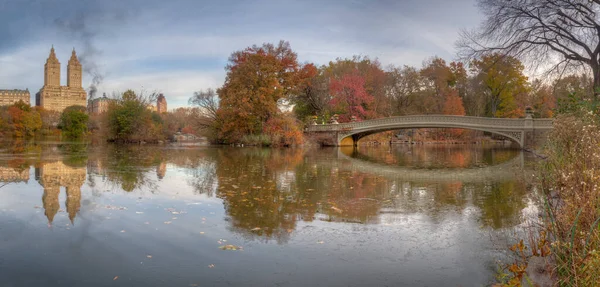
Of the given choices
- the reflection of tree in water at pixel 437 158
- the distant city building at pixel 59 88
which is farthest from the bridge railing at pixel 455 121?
the distant city building at pixel 59 88

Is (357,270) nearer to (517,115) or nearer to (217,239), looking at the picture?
(217,239)

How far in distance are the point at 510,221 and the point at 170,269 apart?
548 centimetres

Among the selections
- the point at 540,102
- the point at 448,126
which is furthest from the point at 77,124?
the point at 540,102

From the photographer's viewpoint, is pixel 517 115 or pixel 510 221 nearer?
pixel 510 221

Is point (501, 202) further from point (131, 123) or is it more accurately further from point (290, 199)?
point (131, 123)

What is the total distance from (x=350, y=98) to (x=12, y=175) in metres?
34.8

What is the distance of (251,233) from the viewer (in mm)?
5809

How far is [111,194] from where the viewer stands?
29.3 ft

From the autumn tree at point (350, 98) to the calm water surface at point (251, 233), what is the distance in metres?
32.0

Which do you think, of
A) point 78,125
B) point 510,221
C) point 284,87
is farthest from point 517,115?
point 78,125

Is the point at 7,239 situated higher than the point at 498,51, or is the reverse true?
the point at 498,51

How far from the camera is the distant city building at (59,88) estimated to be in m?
149

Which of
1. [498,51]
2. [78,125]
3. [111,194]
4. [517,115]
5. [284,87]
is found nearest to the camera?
[111,194]

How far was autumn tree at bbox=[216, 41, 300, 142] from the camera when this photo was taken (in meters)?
33.3
